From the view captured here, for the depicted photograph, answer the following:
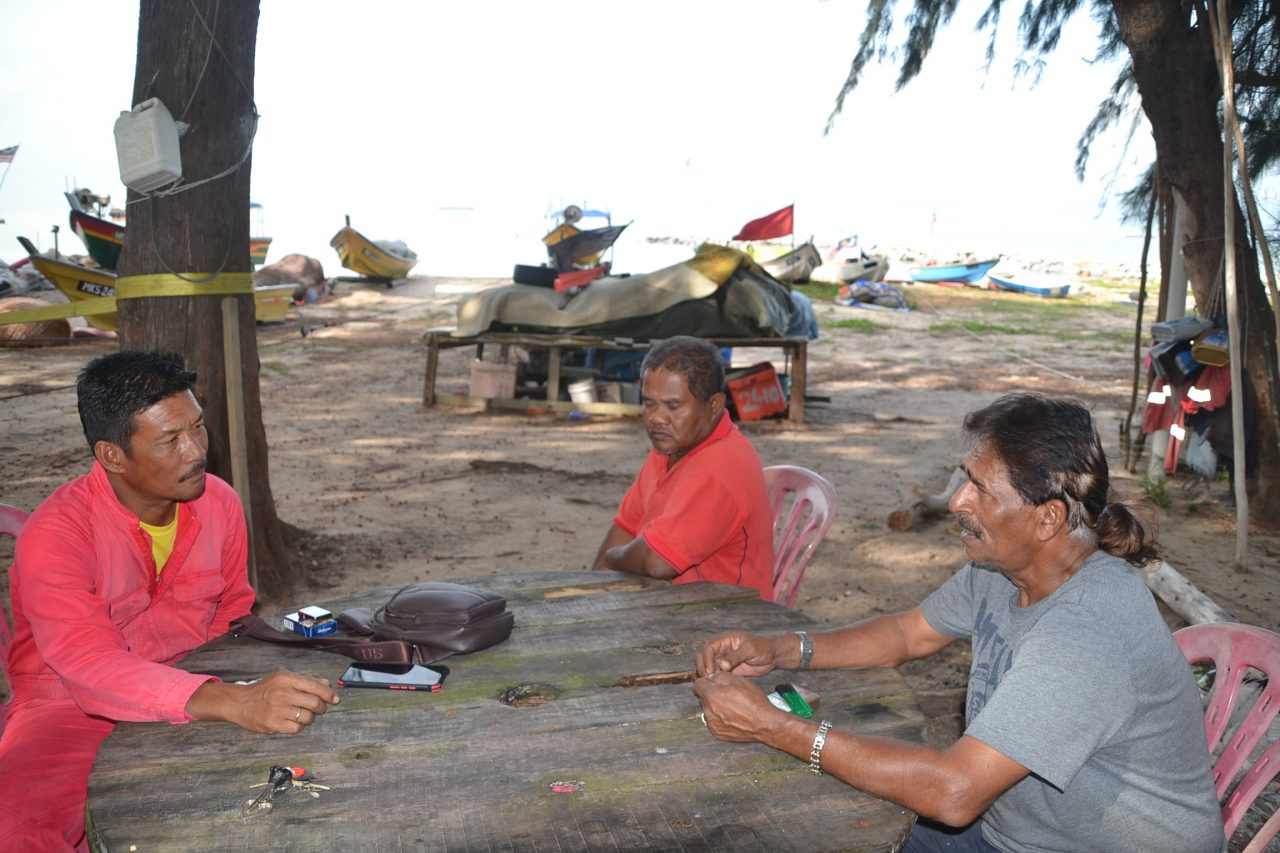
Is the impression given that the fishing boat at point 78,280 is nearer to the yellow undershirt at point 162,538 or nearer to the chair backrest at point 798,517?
the chair backrest at point 798,517

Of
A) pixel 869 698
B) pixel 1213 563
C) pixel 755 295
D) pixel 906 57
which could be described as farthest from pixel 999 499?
pixel 755 295

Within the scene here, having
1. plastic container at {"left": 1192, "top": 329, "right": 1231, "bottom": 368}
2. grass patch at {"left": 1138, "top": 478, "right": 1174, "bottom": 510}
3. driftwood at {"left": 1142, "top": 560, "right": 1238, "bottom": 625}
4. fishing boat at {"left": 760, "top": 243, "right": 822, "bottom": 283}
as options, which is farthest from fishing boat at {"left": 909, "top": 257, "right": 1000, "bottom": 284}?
driftwood at {"left": 1142, "top": 560, "right": 1238, "bottom": 625}

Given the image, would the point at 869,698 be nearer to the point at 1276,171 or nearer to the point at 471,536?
the point at 471,536

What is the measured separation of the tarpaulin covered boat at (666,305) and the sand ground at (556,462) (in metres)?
1.01

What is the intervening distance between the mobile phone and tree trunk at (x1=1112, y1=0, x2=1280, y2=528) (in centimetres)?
586

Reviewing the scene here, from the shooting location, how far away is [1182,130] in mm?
6309

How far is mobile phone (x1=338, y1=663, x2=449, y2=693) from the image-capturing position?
2.16m

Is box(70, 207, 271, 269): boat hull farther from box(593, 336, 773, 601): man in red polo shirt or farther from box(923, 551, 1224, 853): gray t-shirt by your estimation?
box(923, 551, 1224, 853): gray t-shirt

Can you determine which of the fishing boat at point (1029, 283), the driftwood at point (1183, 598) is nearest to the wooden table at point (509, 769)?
the driftwood at point (1183, 598)

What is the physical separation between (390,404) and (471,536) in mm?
5104

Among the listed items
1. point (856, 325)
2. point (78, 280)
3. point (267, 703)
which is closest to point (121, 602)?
point (267, 703)

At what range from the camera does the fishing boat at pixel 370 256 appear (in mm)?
23453

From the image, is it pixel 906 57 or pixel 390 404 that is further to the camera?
pixel 390 404

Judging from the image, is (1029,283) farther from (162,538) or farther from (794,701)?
(162,538)
